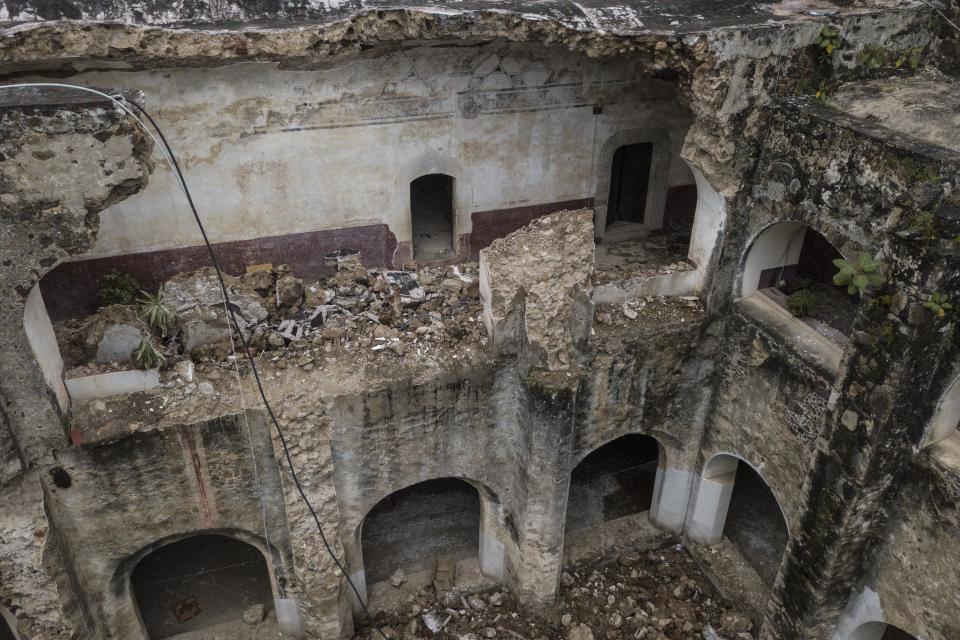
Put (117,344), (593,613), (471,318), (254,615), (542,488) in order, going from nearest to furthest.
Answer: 1. (117,344)
2. (542,488)
3. (471,318)
4. (254,615)
5. (593,613)

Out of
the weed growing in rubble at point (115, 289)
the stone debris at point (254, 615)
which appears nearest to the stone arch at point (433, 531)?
the stone debris at point (254, 615)

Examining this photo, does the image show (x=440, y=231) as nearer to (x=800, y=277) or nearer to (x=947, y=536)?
(x=800, y=277)

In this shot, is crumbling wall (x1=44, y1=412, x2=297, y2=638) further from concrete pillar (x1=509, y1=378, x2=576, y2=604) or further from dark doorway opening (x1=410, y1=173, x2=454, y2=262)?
dark doorway opening (x1=410, y1=173, x2=454, y2=262)

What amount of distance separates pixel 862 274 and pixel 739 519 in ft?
17.9

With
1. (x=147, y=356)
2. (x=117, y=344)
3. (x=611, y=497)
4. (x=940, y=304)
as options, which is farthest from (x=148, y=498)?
(x=940, y=304)

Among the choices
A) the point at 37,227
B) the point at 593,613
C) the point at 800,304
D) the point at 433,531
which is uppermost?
the point at 37,227

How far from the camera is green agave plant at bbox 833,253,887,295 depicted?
6758 mm

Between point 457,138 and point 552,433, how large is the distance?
3.96 meters

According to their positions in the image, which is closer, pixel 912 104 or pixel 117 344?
pixel 912 104

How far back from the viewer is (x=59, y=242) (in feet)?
21.0

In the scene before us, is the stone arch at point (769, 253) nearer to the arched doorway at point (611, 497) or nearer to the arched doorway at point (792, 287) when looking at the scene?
the arched doorway at point (792, 287)

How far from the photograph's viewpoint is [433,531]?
35.7ft

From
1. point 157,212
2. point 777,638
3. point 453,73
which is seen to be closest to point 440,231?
point 453,73

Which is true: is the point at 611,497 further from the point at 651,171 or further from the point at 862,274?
the point at 862,274
